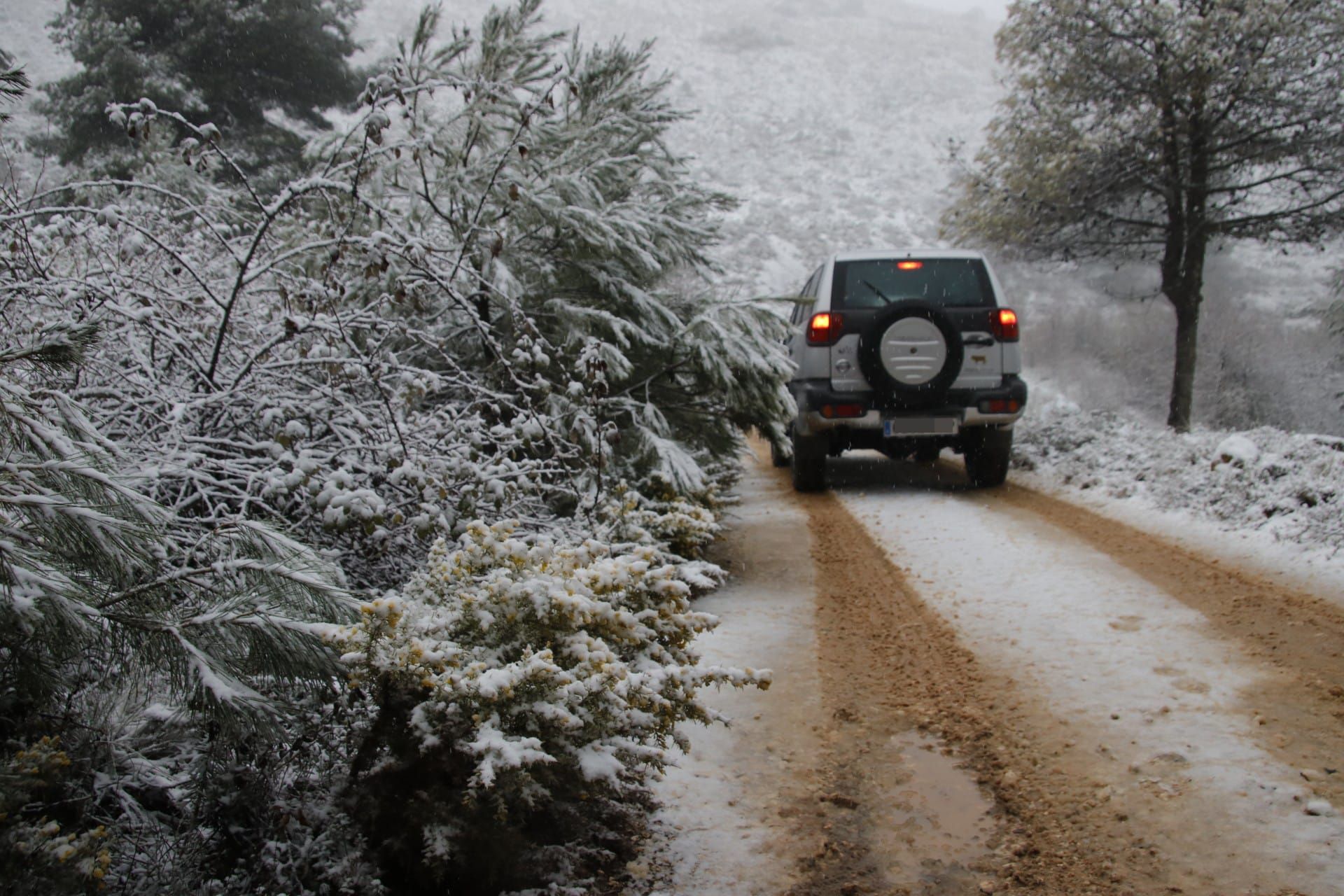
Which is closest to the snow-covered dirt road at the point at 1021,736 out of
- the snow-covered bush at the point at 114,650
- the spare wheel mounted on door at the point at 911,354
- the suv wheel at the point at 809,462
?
the snow-covered bush at the point at 114,650

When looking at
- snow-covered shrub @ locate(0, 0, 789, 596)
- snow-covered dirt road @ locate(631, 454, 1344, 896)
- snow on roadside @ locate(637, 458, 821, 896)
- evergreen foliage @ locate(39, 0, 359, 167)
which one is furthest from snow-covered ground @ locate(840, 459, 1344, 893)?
evergreen foliage @ locate(39, 0, 359, 167)

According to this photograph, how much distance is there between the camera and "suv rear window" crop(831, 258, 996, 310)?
827cm

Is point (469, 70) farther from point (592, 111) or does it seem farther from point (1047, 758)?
point (1047, 758)

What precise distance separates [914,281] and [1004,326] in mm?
1000

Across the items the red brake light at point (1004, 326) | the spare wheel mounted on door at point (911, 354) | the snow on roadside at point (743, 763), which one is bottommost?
the snow on roadside at point (743, 763)

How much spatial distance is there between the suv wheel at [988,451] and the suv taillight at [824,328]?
1.75 metres

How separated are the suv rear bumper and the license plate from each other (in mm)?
27

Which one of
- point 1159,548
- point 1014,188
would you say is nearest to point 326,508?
point 1159,548

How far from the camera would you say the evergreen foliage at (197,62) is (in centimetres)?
1447

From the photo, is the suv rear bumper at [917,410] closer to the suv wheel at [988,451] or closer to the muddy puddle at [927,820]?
the suv wheel at [988,451]

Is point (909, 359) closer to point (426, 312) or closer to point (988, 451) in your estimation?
point (988, 451)

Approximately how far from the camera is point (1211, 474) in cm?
737

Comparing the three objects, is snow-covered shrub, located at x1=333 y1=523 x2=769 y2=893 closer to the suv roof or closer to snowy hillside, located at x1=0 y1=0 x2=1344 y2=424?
snowy hillside, located at x1=0 y1=0 x2=1344 y2=424

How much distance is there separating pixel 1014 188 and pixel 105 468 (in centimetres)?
1374
